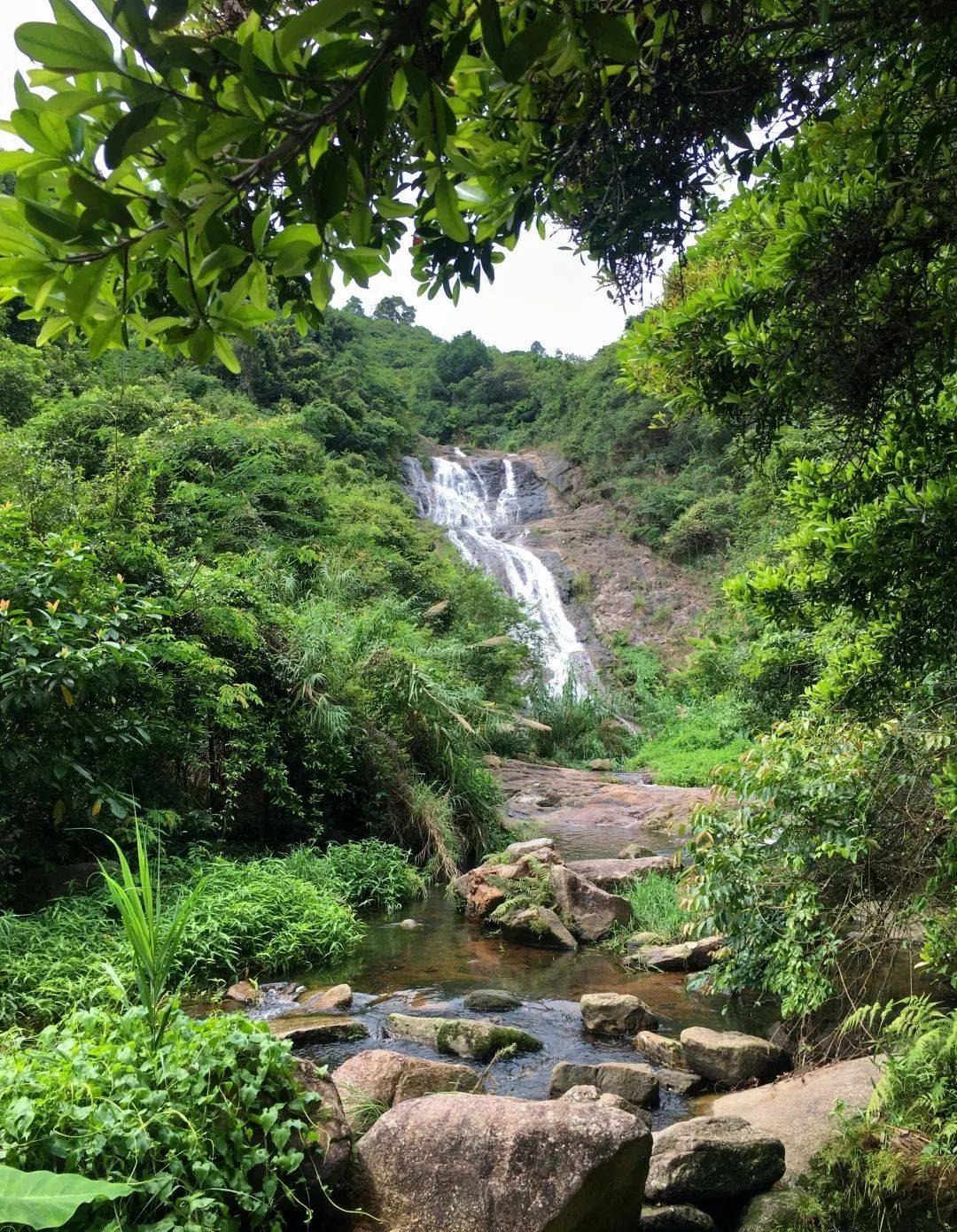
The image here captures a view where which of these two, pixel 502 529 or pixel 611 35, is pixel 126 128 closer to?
pixel 611 35

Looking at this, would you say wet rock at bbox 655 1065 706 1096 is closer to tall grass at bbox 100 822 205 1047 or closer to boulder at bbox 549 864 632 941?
boulder at bbox 549 864 632 941

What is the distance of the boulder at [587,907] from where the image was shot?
24.8ft

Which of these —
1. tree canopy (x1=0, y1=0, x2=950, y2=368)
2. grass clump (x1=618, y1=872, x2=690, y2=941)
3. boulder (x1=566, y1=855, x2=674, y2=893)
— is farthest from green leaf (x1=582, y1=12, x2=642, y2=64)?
boulder (x1=566, y1=855, x2=674, y2=893)

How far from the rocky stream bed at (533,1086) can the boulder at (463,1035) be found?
1 cm

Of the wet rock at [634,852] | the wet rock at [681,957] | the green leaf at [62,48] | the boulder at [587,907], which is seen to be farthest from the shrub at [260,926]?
the green leaf at [62,48]

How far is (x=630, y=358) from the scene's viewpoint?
3.41 m

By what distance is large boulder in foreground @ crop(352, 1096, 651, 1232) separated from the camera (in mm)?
2771

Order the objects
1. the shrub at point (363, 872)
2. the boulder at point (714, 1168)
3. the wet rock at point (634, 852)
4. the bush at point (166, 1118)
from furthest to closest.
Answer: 1. the wet rock at point (634, 852)
2. the shrub at point (363, 872)
3. the boulder at point (714, 1168)
4. the bush at point (166, 1118)

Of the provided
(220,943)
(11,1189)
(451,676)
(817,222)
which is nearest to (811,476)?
(817,222)

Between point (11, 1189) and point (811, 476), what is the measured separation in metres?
3.55

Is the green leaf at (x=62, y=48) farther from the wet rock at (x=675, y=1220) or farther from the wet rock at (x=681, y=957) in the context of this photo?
the wet rock at (x=681, y=957)

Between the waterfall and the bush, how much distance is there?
18.1m

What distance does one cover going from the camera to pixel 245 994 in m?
5.52

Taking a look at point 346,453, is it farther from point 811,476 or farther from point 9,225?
point 9,225
